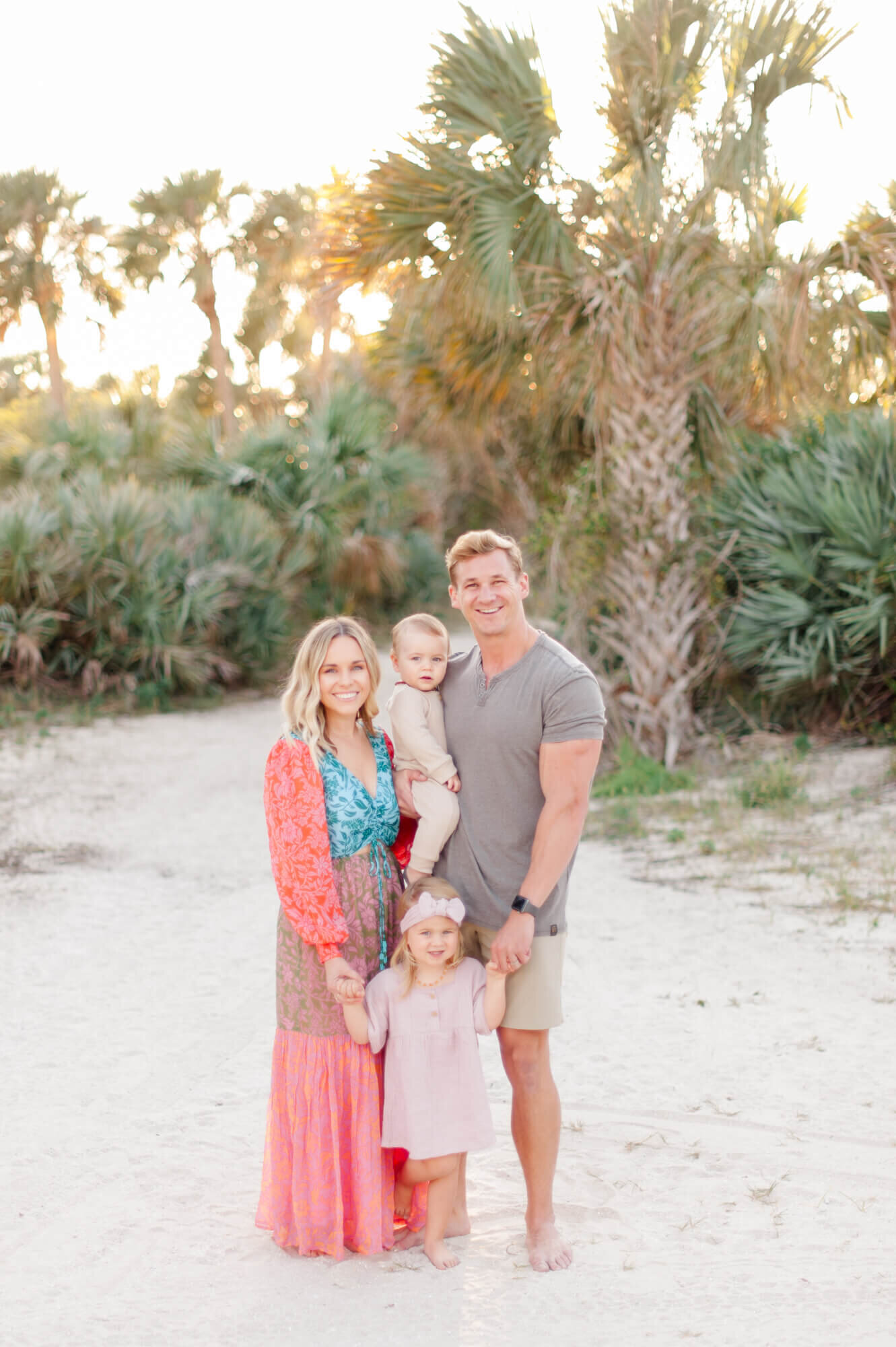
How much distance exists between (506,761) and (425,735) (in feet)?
0.73

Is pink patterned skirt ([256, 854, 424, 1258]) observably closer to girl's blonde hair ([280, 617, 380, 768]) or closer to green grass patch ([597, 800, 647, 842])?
girl's blonde hair ([280, 617, 380, 768])

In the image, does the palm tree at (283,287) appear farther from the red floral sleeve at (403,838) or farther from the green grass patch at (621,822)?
the red floral sleeve at (403,838)

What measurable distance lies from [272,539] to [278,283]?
1505 cm

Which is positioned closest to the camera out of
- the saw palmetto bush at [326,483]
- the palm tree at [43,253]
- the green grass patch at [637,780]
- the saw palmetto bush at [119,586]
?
the green grass patch at [637,780]

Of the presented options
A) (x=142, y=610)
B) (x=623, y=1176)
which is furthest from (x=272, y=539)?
(x=623, y=1176)

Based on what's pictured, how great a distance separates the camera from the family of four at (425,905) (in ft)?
10.1

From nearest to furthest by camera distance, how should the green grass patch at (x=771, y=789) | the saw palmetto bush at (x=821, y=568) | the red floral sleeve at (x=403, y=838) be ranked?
the red floral sleeve at (x=403, y=838) → the green grass patch at (x=771, y=789) → the saw palmetto bush at (x=821, y=568)

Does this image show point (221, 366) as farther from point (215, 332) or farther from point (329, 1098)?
point (329, 1098)

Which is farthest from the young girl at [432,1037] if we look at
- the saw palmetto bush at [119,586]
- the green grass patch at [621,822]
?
the saw palmetto bush at [119,586]

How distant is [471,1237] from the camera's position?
11.2ft

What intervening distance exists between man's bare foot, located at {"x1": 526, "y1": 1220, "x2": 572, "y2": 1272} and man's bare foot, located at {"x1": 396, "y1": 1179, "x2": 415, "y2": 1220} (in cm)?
35

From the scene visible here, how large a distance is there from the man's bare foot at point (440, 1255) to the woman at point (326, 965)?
0.42ft

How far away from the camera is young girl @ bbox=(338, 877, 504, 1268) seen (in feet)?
10.2

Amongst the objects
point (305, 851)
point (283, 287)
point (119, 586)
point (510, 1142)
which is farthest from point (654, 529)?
point (283, 287)
